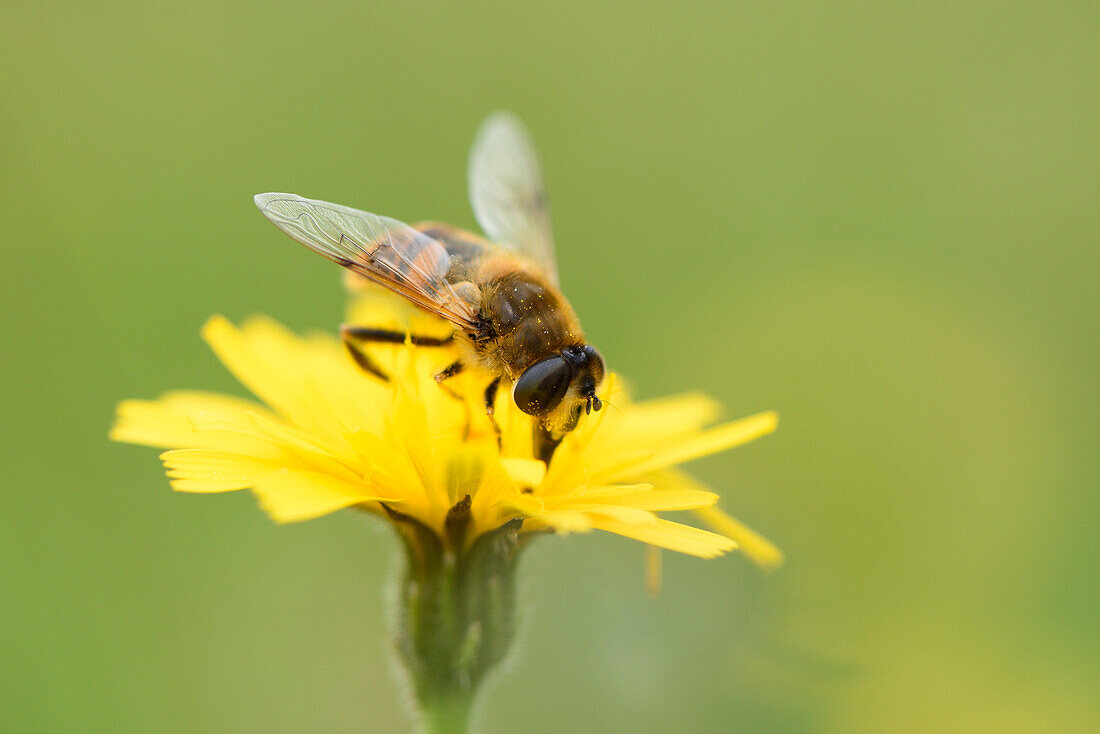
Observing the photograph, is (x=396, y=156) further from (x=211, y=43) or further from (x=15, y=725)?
(x=15, y=725)

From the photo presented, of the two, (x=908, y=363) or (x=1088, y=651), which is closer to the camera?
(x=1088, y=651)

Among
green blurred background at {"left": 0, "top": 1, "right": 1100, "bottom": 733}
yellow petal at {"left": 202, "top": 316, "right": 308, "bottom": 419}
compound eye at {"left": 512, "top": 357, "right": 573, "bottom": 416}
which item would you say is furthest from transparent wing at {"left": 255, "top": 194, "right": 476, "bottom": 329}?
green blurred background at {"left": 0, "top": 1, "right": 1100, "bottom": 733}

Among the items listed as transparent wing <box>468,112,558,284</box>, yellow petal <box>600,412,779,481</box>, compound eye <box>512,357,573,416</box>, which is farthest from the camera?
transparent wing <box>468,112,558,284</box>

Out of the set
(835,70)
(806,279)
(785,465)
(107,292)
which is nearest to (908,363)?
(806,279)

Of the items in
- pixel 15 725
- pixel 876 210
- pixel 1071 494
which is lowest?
pixel 15 725

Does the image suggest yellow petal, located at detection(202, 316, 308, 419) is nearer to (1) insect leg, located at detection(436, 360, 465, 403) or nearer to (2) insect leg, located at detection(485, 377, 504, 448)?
(1) insect leg, located at detection(436, 360, 465, 403)

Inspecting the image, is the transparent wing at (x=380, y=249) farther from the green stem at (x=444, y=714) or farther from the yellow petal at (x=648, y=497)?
the green stem at (x=444, y=714)

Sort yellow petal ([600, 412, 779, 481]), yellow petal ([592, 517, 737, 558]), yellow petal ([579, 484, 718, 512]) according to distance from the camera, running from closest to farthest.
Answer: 1. yellow petal ([592, 517, 737, 558])
2. yellow petal ([579, 484, 718, 512])
3. yellow petal ([600, 412, 779, 481])

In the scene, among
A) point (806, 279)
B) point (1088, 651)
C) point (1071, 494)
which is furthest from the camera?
point (806, 279)
